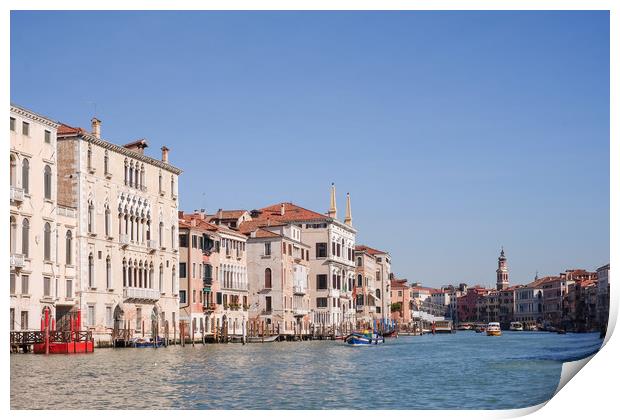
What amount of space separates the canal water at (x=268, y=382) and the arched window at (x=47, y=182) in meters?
2.54

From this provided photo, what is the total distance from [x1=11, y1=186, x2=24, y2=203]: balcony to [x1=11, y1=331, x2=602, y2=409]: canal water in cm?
214

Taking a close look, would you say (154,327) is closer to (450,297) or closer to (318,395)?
(318,395)

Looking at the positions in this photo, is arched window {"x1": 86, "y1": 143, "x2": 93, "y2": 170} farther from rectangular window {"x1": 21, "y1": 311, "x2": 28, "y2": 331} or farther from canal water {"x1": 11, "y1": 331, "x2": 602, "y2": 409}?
rectangular window {"x1": 21, "y1": 311, "x2": 28, "y2": 331}

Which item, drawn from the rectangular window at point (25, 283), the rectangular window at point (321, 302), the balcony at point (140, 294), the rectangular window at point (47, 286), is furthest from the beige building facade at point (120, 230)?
the rectangular window at point (321, 302)

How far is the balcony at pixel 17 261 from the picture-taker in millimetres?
15302

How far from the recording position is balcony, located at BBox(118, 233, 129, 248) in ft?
71.3

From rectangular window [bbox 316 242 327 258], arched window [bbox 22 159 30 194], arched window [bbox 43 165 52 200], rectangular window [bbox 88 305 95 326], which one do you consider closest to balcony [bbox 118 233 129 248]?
rectangular window [bbox 88 305 95 326]

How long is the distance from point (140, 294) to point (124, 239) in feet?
4.35

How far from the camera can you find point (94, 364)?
14.7 m

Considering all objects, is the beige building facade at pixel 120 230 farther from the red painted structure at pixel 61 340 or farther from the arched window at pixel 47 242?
the arched window at pixel 47 242

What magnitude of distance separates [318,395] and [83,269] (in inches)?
398

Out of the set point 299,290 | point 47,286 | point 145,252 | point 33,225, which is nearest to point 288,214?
point 299,290
